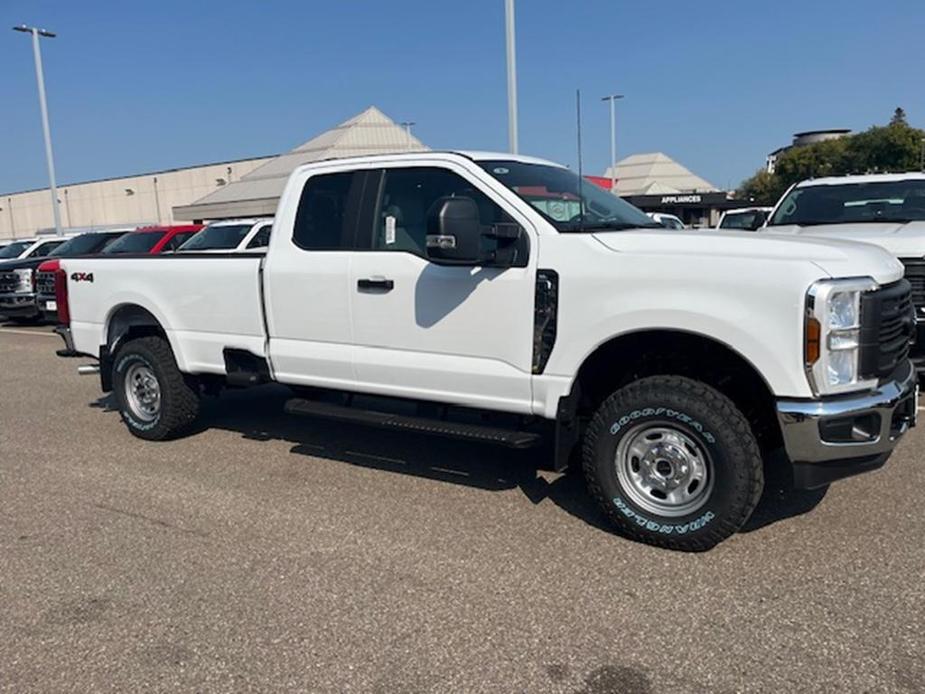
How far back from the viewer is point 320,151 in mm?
39031

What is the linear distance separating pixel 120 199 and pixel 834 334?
3141 inches

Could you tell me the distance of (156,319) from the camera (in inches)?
247

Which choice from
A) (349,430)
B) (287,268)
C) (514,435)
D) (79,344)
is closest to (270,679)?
(514,435)

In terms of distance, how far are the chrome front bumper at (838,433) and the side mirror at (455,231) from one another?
1756mm

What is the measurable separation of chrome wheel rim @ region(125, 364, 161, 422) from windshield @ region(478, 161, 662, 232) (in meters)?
3.48

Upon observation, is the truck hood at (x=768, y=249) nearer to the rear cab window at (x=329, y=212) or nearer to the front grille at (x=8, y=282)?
the rear cab window at (x=329, y=212)

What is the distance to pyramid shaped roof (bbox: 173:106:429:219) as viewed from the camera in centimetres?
3691

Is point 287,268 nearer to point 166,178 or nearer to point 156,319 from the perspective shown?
point 156,319

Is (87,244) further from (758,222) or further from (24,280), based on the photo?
(758,222)

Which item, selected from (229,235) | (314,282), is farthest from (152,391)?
(229,235)

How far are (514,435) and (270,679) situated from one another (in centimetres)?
195

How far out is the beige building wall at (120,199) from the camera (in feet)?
217

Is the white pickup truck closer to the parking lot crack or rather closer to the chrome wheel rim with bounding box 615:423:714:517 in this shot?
the chrome wheel rim with bounding box 615:423:714:517

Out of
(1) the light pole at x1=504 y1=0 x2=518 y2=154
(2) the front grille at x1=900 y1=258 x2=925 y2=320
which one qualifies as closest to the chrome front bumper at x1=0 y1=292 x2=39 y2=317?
(1) the light pole at x1=504 y1=0 x2=518 y2=154
